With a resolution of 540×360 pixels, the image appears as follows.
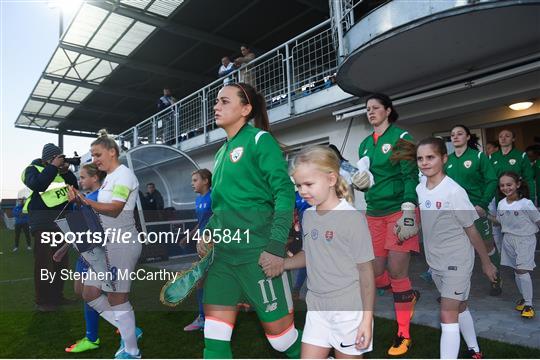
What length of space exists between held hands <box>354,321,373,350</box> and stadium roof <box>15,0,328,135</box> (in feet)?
35.3

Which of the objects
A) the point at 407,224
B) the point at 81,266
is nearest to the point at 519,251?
the point at 407,224

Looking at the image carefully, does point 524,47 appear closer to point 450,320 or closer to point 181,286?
point 450,320

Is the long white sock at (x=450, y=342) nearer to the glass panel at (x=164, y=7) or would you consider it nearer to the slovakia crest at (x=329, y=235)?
the slovakia crest at (x=329, y=235)

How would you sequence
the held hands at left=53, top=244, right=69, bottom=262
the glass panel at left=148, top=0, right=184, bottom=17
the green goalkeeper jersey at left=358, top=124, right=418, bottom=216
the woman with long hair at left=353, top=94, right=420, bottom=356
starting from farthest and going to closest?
the glass panel at left=148, top=0, right=184, bottom=17 → the held hands at left=53, top=244, right=69, bottom=262 → the green goalkeeper jersey at left=358, top=124, right=418, bottom=216 → the woman with long hair at left=353, top=94, right=420, bottom=356

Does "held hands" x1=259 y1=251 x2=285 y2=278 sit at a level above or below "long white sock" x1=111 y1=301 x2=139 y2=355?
above

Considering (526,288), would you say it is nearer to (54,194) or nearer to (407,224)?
(407,224)

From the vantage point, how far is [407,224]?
8.69 ft

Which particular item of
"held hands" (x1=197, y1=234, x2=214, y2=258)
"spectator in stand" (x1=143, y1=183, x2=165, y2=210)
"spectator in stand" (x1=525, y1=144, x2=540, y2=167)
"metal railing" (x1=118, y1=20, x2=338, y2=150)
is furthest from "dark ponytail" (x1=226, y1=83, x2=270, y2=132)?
"spectator in stand" (x1=143, y1=183, x2=165, y2=210)

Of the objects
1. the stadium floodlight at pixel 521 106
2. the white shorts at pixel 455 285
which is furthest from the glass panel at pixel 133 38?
the white shorts at pixel 455 285

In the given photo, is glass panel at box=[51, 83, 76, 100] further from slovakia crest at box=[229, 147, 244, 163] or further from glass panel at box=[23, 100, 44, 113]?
slovakia crest at box=[229, 147, 244, 163]

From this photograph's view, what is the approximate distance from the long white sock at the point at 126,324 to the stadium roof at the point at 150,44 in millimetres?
9715

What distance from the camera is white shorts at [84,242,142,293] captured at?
2.79m

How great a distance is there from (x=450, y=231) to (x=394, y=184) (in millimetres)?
652

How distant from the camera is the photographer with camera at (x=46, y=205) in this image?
4.64 m
